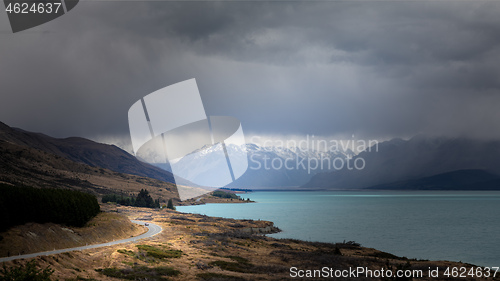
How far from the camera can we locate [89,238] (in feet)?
179

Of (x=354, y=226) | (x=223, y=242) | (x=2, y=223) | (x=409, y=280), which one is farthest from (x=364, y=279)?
(x=354, y=226)

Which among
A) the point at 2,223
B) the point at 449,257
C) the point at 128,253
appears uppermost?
the point at 2,223

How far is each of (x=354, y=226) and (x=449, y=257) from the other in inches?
2103

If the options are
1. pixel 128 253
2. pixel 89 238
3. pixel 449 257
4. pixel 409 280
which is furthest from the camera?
pixel 449 257

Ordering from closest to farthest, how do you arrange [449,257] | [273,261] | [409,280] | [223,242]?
[409,280] < [273,261] < [223,242] < [449,257]

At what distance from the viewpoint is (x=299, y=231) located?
112188 mm

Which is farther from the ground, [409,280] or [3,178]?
[3,178]

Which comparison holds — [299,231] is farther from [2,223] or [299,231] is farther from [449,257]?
[2,223]

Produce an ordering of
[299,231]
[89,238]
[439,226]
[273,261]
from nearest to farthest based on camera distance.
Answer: [273,261]
[89,238]
[299,231]
[439,226]

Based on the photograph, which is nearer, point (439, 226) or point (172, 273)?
point (172, 273)

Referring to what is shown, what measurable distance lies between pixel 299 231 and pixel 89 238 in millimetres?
70345

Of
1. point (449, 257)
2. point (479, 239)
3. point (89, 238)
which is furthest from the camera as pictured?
point (479, 239)

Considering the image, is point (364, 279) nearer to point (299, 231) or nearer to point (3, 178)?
point (299, 231)

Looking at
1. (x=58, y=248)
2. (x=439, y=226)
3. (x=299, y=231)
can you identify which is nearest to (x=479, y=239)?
(x=439, y=226)
